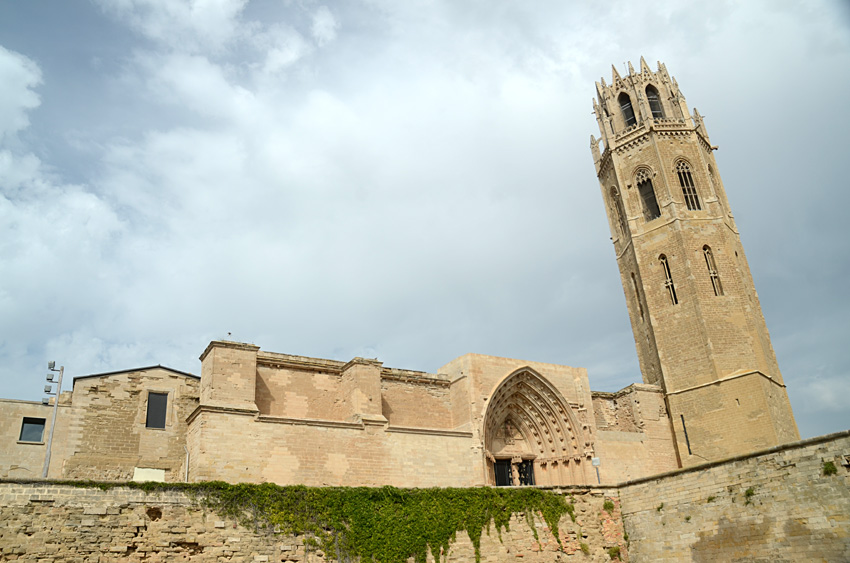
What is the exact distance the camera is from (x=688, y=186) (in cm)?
2567

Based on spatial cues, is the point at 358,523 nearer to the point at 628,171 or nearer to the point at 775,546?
the point at 775,546

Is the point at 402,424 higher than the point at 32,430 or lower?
lower

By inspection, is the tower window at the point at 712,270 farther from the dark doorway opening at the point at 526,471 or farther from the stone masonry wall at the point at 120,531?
the stone masonry wall at the point at 120,531

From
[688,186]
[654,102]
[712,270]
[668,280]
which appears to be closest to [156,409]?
[668,280]

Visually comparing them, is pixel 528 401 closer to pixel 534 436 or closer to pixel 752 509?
pixel 534 436

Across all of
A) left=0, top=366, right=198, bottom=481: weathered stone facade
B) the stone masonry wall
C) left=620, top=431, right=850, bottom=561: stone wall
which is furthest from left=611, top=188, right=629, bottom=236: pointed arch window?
the stone masonry wall

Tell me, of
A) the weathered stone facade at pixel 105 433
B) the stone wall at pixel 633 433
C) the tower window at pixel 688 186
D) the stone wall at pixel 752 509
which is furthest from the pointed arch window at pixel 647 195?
the weathered stone facade at pixel 105 433

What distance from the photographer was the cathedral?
16.8 metres

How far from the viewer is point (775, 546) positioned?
43.2 ft

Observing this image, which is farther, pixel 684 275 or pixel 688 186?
pixel 688 186

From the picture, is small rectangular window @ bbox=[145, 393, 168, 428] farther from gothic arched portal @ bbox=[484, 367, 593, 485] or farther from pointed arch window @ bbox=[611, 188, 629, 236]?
pointed arch window @ bbox=[611, 188, 629, 236]

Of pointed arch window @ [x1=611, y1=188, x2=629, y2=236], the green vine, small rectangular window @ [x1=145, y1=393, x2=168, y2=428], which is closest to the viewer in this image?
the green vine

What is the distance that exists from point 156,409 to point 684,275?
695 inches

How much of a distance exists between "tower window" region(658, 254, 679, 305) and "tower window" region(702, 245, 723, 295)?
4.19 ft
